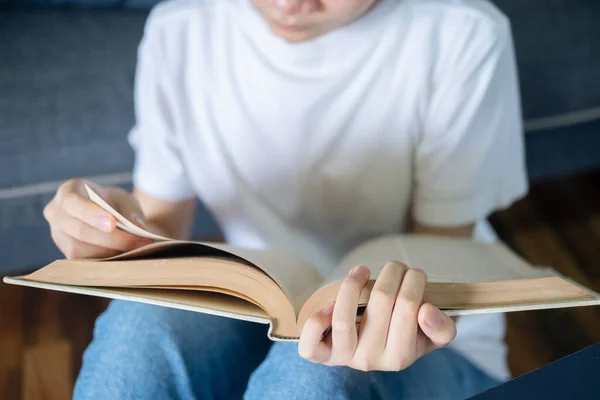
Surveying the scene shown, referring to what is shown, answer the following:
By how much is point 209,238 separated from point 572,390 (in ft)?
3.21

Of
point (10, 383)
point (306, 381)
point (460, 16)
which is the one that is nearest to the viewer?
point (306, 381)

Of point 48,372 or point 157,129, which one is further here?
point 48,372

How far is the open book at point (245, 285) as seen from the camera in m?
0.40

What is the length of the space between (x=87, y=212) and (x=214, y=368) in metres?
0.20

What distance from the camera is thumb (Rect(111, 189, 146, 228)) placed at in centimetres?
55

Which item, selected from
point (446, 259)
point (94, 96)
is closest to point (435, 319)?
point (446, 259)

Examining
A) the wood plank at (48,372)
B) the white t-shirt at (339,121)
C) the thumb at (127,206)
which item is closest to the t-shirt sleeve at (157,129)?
the white t-shirt at (339,121)

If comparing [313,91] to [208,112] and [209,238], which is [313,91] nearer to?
[208,112]

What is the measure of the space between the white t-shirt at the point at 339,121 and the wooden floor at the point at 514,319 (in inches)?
19.1

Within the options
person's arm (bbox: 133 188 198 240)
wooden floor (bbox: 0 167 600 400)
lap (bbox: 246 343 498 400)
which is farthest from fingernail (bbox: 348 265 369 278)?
wooden floor (bbox: 0 167 600 400)

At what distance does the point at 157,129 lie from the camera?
71 cm

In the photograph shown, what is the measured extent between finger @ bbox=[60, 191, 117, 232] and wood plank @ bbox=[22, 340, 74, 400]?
2.23ft

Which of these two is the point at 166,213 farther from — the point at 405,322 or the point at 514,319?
the point at 514,319

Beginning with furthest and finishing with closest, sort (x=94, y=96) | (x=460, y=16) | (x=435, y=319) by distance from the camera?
1. (x=94, y=96)
2. (x=460, y=16)
3. (x=435, y=319)
